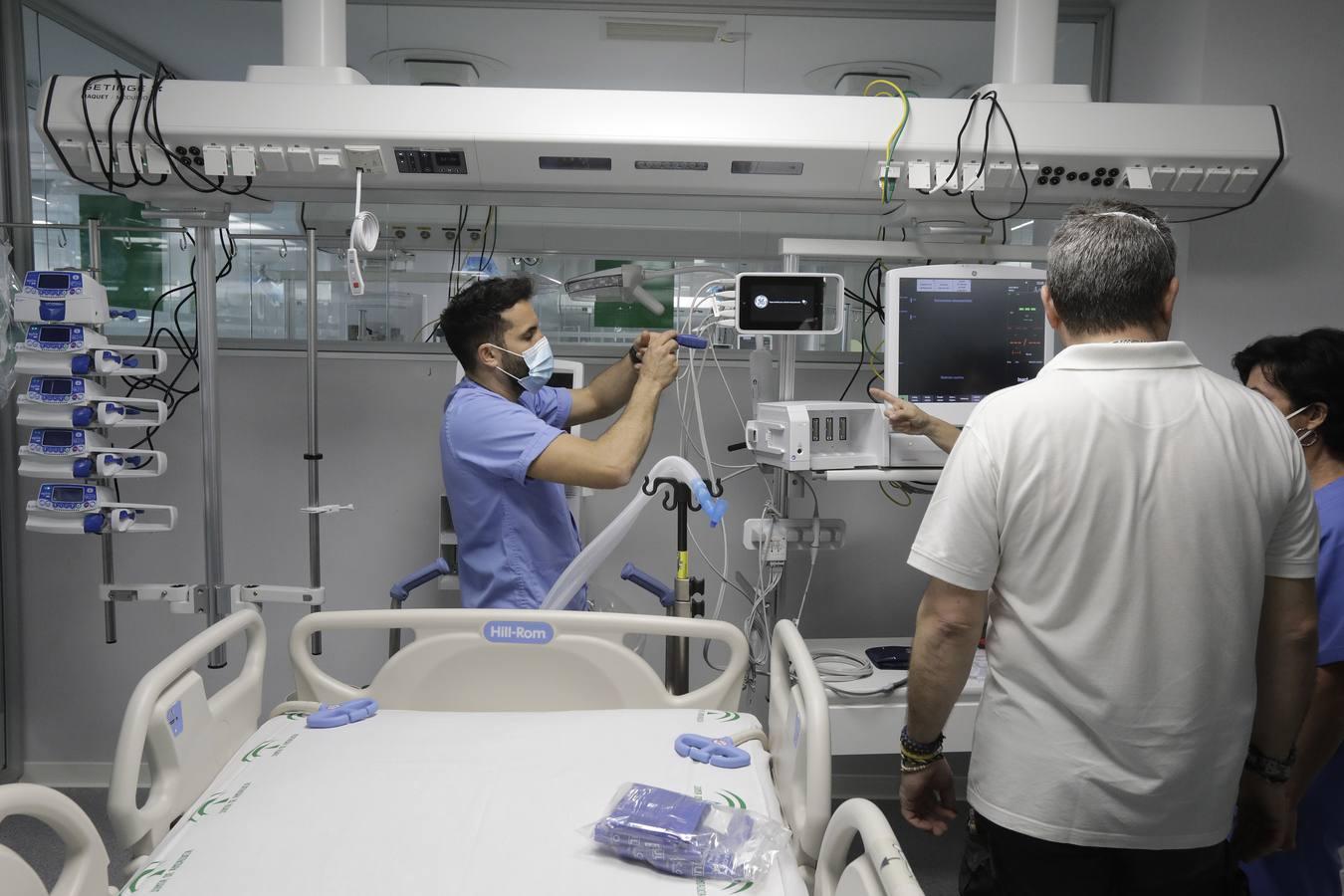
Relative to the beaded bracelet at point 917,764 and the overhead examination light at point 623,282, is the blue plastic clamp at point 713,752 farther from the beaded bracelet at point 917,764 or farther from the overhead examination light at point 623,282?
the overhead examination light at point 623,282

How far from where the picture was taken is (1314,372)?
143 cm

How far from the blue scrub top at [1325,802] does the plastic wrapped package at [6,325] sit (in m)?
3.10

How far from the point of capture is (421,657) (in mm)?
1663

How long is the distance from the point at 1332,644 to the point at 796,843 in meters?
0.88

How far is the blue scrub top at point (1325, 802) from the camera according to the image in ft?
4.37

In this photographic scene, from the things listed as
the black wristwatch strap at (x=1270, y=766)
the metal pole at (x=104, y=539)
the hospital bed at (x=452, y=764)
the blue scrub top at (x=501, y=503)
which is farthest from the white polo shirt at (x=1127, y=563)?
the metal pole at (x=104, y=539)

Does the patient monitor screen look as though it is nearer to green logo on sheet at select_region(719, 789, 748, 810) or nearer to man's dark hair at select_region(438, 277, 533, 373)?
man's dark hair at select_region(438, 277, 533, 373)

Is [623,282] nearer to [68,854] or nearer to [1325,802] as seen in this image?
[68,854]

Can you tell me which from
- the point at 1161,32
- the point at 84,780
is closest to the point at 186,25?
the point at 84,780

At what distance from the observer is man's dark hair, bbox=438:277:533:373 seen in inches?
79.5

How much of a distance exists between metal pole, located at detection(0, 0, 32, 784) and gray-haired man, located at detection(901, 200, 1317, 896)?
292 centimetres

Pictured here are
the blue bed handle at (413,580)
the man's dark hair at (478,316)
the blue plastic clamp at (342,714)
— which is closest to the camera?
the blue plastic clamp at (342,714)

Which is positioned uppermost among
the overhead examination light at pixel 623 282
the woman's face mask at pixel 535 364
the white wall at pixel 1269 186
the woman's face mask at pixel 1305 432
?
the white wall at pixel 1269 186

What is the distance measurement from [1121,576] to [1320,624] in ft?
1.61
